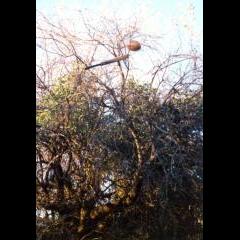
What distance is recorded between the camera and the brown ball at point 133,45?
3256 millimetres

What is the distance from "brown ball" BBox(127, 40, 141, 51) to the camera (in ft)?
10.7

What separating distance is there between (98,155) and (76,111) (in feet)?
1.18

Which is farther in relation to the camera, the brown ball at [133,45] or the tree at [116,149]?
the brown ball at [133,45]

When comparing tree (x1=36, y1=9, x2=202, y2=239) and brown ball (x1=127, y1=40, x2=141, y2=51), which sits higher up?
brown ball (x1=127, y1=40, x2=141, y2=51)

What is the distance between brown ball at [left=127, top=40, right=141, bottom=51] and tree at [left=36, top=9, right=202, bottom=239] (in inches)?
1.8

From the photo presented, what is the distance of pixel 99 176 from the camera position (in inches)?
123

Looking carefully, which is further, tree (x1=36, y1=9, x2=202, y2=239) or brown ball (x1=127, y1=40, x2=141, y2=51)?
brown ball (x1=127, y1=40, x2=141, y2=51)

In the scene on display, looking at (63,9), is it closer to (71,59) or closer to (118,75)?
(71,59)

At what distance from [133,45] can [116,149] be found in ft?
2.58

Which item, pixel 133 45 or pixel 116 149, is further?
pixel 133 45

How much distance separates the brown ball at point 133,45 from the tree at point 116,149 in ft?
0.15

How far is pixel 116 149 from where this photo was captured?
10.3ft
